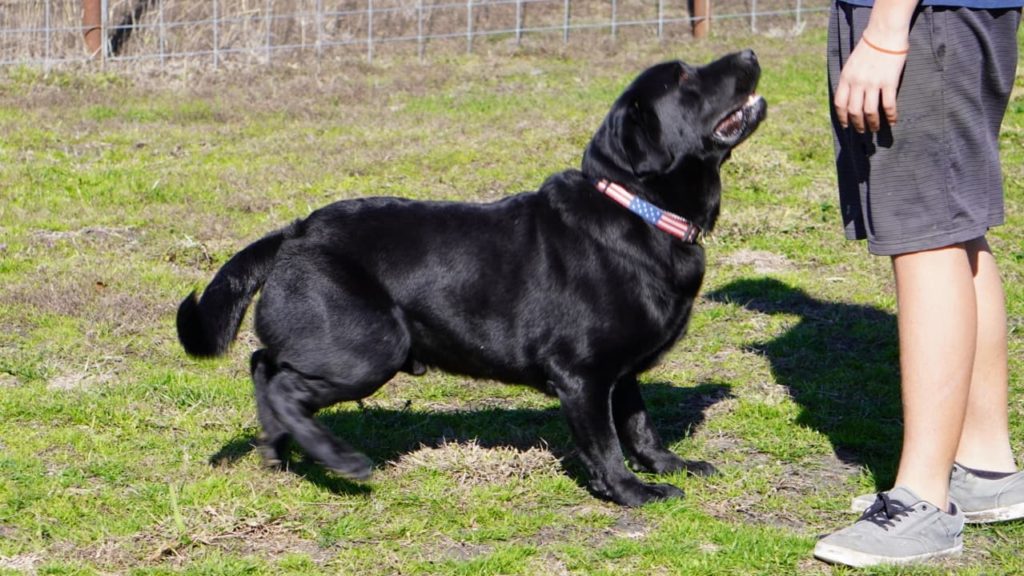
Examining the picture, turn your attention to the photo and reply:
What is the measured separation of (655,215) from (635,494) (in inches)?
32.3

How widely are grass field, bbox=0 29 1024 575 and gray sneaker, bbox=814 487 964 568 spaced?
7cm

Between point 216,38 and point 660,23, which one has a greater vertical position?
point 660,23

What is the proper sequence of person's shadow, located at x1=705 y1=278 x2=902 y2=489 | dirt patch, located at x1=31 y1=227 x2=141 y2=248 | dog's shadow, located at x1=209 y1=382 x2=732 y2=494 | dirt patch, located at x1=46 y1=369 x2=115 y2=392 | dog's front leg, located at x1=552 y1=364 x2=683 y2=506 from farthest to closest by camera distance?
1. dirt patch, located at x1=31 y1=227 x2=141 y2=248
2. dirt patch, located at x1=46 y1=369 x2=115 y2=392
3. person's shadow, located at x1=705 y1=278 x2=902 y2=489
4. dog's shadow, located at x1=209 y1=382 x2=732 y2=494
5. dog's front leg, located at x1=552 y1=364 x2=683 y2=506

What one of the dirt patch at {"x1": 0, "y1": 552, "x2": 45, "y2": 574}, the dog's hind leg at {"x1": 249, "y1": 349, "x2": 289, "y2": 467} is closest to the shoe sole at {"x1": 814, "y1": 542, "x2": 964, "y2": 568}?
the dog's hind leg at {"x1": 249, "y1": 349, "x2": 289, "y2": 467}

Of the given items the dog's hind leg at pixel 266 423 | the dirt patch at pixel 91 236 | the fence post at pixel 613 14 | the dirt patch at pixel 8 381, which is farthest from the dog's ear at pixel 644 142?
the fence post at pixel 613 14

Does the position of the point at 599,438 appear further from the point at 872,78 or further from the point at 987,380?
the point at 872,78

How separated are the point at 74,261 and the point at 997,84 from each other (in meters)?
4.71

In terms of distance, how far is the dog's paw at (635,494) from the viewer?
3.55 meters

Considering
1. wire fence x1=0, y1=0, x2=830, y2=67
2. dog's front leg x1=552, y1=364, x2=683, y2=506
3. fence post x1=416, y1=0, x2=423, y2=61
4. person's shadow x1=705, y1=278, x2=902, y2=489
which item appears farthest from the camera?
fence post x1=416, y1=0, x2=423, y2=61

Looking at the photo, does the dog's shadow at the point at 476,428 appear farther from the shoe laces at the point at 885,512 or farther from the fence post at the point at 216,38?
the fence post at the point at 216,38

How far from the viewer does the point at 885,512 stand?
10.4 ft

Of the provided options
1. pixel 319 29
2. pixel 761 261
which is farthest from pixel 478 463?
pixel 319 29

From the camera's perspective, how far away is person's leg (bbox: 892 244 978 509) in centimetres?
307

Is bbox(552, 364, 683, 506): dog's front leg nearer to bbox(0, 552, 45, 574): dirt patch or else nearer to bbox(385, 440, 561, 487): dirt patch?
bbox(385, 440, 561, 487): dirt patch
